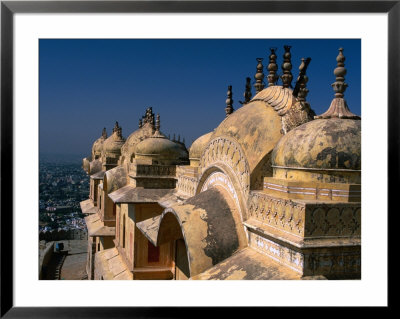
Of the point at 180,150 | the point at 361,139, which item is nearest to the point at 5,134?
the point at 361,139

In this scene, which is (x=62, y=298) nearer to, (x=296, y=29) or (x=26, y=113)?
(x=26, y=113)

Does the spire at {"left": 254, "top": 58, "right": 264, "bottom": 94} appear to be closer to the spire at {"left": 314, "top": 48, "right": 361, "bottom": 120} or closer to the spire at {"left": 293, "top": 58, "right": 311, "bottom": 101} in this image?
the spire at {"left": 293, "top": 58, "right": 311, "bottom": 101}

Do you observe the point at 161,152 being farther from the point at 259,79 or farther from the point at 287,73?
the point at 287,73

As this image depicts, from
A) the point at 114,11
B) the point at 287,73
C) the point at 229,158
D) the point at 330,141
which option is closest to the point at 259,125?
the point at 229,158

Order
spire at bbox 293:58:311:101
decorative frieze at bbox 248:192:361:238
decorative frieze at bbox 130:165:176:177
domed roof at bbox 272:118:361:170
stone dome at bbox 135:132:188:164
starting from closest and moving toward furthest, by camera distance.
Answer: decorative frieze at bbox 248:192:361:238 → domed roof at bbox 272:118:361:170 → spire at bbox 293:58:311:101 → decorative frieze at bbox 130:165:176:177 → stone dome at bbox 135:132:188:164

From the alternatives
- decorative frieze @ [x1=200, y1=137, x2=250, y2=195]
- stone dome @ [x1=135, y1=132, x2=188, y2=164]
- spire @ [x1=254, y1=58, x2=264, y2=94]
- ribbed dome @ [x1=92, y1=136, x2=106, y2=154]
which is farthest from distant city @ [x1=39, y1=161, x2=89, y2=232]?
spire @ [x1=254, y1=58, x2=264, y2=94]

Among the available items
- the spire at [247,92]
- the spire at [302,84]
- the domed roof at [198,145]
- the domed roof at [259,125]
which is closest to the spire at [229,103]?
the spire at [247,92]
